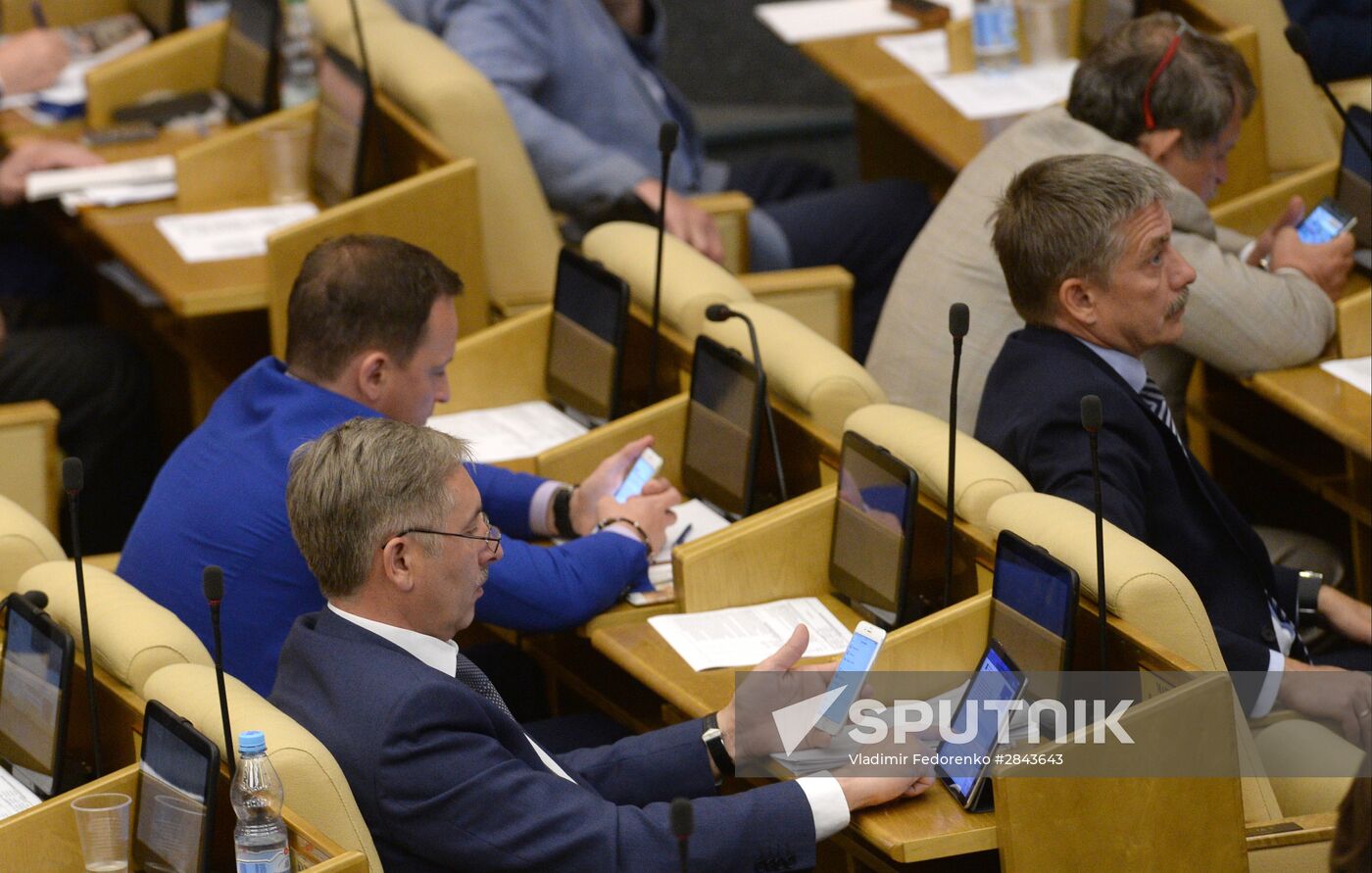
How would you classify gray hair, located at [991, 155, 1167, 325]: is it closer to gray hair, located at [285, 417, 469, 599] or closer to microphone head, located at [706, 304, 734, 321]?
microphone head, located at [706, 304, 734, 321]

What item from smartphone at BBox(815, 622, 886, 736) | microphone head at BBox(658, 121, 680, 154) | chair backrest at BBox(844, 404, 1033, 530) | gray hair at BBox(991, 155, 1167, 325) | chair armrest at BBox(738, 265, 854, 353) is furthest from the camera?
chair armrest at BBox(738, 265, 854, 353)

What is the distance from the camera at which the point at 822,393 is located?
8.89ft

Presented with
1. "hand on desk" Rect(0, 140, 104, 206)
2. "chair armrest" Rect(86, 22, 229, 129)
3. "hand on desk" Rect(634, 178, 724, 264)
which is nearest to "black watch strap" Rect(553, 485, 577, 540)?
"hand on desk" Rect(634, 178, 724, 264)

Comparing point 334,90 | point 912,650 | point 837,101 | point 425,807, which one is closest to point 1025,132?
point 912,650

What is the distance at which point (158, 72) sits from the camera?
4.58 meters

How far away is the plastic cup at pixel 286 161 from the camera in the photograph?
3953 mm

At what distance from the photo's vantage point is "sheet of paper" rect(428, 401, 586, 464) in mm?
3051

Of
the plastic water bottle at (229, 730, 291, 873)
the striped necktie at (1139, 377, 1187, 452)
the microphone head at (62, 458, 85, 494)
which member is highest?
the microphone head at (62, 458, 85, 494)

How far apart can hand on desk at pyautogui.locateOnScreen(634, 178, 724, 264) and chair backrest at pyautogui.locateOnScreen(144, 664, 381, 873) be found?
6.28ft

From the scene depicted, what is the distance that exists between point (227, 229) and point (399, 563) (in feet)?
6.65

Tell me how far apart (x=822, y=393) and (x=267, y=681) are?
865 millimetres

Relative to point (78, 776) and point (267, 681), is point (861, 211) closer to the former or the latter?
point (267, 681)

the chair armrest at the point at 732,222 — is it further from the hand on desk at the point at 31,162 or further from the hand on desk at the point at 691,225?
the hand on desk at the point at 31,162

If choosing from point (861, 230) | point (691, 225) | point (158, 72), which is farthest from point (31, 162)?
point (861, 230)
